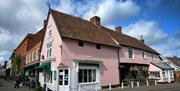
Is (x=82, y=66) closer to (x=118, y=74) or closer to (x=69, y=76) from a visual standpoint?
(x=69, y=76)

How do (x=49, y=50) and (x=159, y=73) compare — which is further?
(x=159, y=73)

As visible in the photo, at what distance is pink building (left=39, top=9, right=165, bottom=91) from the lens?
20.8 meters

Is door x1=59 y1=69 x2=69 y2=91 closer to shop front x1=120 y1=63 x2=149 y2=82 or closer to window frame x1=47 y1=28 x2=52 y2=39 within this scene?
window frame x1=47 y1=28 x2=52 y2=39

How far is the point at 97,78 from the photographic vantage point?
23109mm

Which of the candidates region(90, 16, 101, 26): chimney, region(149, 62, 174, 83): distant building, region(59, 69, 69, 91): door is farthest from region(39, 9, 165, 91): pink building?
region(149, 62, 174, 83): distant building

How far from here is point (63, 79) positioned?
20.5 meters

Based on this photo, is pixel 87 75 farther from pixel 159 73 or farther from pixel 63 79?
pixel 159 73

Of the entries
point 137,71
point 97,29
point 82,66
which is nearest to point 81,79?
point 82,66

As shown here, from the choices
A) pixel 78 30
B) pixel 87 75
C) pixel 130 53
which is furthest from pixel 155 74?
pixel 78 30

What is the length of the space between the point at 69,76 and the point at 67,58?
6.59 ft

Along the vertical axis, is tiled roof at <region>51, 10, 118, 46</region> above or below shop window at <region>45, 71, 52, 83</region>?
above

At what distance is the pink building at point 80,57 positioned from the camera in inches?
819

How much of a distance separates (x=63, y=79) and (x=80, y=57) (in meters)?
3.24

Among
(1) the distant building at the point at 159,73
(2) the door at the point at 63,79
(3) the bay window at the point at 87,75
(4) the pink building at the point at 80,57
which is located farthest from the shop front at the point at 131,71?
(2) the door at the point at 63,79
